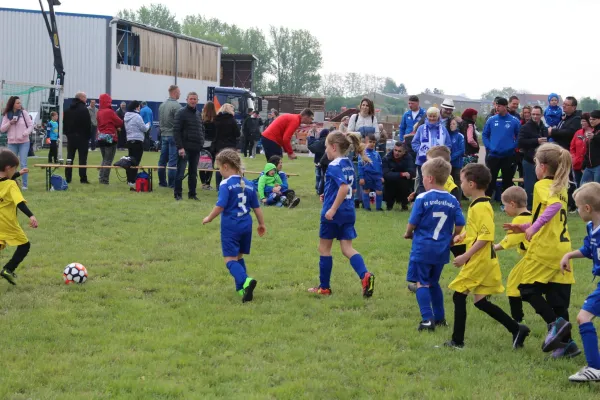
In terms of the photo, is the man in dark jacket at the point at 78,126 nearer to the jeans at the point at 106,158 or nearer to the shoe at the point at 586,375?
the jeans at the point at 106,158

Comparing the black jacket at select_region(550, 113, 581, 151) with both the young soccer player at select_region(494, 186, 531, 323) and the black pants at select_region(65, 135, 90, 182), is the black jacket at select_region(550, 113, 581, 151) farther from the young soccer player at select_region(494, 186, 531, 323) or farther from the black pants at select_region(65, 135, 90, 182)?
the black pants at select_region(65, 135, 90, 182)

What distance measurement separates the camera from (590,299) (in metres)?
5.46

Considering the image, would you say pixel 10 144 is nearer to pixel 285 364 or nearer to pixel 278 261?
pixel 278 261

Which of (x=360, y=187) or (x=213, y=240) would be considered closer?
(x=213, y=240)

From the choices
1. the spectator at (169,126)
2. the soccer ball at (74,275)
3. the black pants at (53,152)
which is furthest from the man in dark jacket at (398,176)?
the black pants at (53,152)

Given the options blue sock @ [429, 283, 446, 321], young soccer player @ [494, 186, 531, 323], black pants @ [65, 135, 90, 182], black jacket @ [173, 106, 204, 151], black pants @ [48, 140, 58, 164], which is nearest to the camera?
young soccer player @ [494, 186, 531, 323]

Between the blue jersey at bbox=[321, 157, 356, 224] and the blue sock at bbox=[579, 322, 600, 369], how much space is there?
9.96 ft

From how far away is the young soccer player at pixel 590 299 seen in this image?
5414mm

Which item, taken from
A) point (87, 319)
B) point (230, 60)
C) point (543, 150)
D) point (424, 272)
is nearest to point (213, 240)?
point (87, 319)

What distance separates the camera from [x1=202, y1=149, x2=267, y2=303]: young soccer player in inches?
307

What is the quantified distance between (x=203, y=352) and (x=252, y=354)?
0.40m

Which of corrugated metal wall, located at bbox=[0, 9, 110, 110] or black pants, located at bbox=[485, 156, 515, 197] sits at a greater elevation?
corrugated metal wall, located at bbox=[0, 9, 110, 110]

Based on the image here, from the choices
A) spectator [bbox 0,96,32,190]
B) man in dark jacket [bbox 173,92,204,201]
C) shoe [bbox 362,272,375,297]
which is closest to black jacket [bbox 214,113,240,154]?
man in dark jacket [bbox 173,92,204,201]

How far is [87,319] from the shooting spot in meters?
7.02
